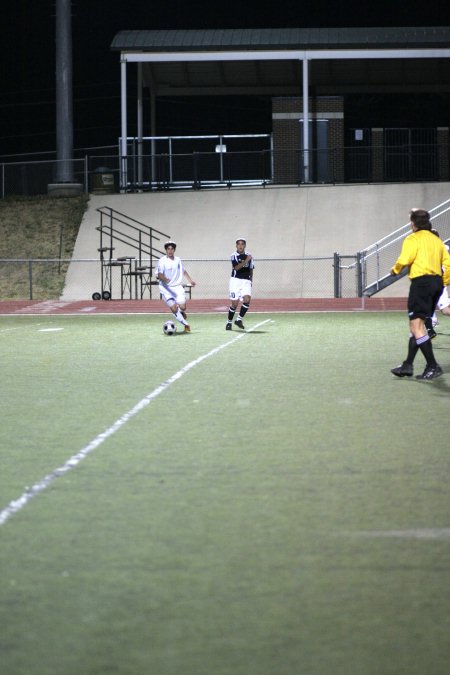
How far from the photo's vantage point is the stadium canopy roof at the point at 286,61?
39812 millimetres

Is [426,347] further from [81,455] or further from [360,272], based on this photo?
[360,272]

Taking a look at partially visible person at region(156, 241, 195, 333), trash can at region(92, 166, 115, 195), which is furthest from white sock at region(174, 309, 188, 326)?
trash can at region(92, 166, 115, 195)

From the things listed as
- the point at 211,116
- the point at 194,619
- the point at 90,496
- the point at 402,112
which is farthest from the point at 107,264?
the point at 211,116

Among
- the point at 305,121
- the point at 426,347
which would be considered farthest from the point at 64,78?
the point at 426,347

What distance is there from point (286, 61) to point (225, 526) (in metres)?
36.8

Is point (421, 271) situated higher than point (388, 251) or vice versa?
point (388, 251)

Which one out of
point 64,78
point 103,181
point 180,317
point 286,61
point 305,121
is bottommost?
point 180,317

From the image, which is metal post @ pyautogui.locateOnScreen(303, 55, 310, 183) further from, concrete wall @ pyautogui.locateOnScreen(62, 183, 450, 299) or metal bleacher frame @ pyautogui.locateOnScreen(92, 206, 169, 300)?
metal bleacher frame @ pyautogui.locateOnScreen(92, 206, 169, 300)

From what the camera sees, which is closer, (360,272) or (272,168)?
(360,272)

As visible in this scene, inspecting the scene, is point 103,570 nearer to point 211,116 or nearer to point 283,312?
point 283,312

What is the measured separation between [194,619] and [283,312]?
22855 millimetres

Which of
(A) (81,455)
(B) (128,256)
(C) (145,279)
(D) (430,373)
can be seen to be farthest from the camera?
(B) (128,256)

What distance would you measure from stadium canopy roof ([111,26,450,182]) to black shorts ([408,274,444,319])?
25.1 m

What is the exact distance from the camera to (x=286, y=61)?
42.0 metres
